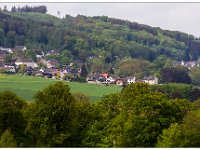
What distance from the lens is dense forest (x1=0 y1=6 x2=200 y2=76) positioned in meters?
128

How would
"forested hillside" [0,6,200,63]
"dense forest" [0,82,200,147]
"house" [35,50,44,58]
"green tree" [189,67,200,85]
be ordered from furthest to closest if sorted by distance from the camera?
"forested hillside" [0,6,200,63], "house" [35,50,44,58], "green tree" [189,67,200,85], "dense forest" [0,82,200,147]

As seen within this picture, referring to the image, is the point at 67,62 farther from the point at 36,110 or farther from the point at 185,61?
the point at 36,110

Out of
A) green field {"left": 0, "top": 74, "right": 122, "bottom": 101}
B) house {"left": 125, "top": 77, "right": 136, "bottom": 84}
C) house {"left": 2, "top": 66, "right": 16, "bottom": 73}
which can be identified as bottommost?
house {"left": 125, "top": 77, "right": 136, "bottom": 84}

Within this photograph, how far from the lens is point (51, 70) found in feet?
341

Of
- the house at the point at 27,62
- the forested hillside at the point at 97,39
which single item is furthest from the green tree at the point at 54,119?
the forested hillside at the point at 97,39

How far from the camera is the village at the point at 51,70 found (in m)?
93.6

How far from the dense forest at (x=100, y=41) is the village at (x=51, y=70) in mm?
3927

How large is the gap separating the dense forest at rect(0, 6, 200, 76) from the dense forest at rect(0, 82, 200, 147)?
256ft

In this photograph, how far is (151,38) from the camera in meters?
167

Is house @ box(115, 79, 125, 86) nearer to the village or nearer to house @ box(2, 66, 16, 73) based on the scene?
the village

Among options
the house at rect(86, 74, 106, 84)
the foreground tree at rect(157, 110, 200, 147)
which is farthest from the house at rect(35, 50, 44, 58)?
the foreground tree at rect(157, 110, 200, 147)

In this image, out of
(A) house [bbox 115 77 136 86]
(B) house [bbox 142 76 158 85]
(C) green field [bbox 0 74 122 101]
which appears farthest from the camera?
(B) house [bbox 142 76 158 85]

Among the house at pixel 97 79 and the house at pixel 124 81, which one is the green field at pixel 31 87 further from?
the house at pixel 124 81

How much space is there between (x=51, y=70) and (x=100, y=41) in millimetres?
40694
